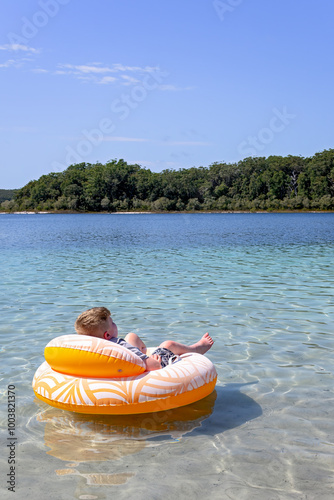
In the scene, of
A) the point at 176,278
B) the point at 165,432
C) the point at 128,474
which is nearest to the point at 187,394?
the point at 165,432

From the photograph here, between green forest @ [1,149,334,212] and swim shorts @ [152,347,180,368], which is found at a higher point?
green forest @ [1,149,334,212]

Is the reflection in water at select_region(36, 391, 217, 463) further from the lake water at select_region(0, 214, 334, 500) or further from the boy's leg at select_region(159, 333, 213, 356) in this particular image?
the boy's leg at select_region(159, 333, 213, 356)

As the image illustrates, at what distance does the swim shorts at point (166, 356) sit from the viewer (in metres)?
4.96

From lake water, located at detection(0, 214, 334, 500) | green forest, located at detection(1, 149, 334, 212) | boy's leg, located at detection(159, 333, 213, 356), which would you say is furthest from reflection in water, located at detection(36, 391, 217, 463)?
green forest, located at detection(1, 149, 334, 212)

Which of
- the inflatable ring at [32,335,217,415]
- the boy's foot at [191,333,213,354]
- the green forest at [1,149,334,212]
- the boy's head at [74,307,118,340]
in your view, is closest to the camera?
the inflatable ring at [32,335,217,415]

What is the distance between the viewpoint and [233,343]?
6.96 meters

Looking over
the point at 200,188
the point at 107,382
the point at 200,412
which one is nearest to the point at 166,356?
the point at 200,412

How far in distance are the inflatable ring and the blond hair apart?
17 centimetres

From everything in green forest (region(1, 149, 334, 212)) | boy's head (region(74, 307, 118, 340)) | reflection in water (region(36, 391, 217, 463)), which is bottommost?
reflection in water (region(36, 391, 217, 463))

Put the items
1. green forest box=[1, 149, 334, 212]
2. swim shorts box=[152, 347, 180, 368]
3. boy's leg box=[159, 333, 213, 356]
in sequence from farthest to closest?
green forest box=[1, 149, 334, 212]
boy's leg box=[159, 333, 213, 356]
swim shorts box=[152, 347, 180, 368]

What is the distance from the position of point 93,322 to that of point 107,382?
21.9 inches

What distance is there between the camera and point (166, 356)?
5.00 m

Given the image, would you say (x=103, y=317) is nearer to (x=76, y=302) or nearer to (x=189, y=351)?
(x=189, y=351)

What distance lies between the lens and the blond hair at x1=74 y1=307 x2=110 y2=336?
4688mm
